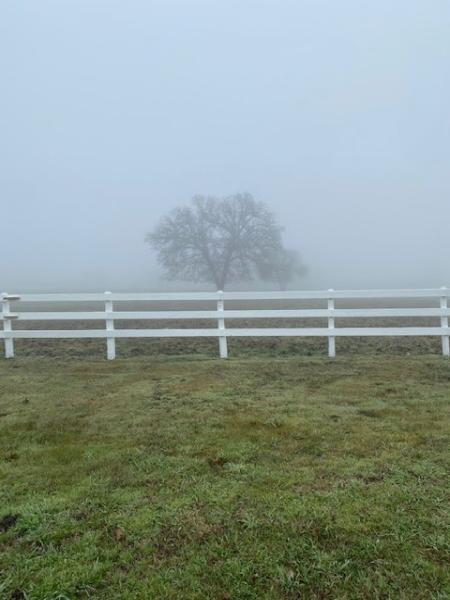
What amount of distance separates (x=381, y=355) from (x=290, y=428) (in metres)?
4.48

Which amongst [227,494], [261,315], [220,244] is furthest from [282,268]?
[227,494]

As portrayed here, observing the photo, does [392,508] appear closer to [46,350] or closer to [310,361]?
[310,361]

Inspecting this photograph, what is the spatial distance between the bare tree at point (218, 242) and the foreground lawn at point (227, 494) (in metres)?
29.9

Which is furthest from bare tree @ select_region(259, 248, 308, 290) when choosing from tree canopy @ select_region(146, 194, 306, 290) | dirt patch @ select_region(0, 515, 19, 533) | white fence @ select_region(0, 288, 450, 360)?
dirt patch @ select_region(0, 515, 19, 533)

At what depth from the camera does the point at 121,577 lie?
7.04 feet

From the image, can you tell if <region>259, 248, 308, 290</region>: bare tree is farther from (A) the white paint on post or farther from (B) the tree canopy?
(A) the white paint on post

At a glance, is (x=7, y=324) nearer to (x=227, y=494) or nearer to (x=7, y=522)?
(x=7, y=522)

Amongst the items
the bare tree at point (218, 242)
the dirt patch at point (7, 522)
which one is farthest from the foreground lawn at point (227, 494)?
the bare tree at point (218, 242)

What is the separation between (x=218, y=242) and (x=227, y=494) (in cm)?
3393

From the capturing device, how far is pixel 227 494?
9.50ft

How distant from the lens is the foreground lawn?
2119mm

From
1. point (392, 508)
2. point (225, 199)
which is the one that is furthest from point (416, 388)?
point (225, 199)

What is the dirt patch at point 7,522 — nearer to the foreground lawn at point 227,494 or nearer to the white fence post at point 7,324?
the foreground lawn at point 227,494

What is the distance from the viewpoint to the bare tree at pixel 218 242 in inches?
1386
